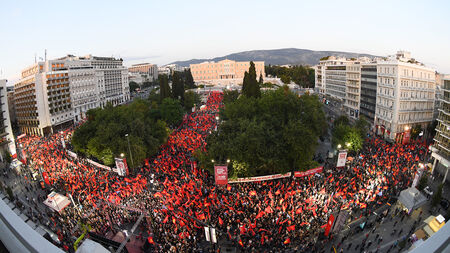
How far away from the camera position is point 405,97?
3562 cm

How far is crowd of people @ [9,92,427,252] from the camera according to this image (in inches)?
631

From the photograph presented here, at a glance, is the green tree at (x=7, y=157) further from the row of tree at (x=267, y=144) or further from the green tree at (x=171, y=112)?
the row of tree at (x=267, y=144)

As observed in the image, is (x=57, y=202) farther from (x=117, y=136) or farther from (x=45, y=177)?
(x=117, y=136)

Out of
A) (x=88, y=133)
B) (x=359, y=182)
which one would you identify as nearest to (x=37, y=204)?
(x=88, y=133)

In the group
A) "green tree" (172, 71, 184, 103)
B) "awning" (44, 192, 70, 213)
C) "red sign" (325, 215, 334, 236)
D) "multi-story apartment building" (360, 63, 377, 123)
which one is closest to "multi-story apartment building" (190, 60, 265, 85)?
"green tree" (172, 71, 184, 103)

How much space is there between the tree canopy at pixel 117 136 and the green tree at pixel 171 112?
29.1 feet

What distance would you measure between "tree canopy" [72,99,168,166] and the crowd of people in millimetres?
2002

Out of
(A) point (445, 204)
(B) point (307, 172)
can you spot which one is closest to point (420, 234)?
(A) point (445, 204)

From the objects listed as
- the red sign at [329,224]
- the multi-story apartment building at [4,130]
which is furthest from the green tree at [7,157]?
the red sign at [329,224]

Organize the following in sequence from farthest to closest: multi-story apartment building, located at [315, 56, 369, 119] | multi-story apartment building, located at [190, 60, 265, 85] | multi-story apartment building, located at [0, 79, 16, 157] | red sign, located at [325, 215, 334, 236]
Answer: multi-story apartment building, located at [190, 60, 265, 85] < multi-story apartment building, located at [315, 56, 369, 119] < multi-story apartment building, located at [0, 79, 16, 157] < red sign, located at [325, 215, 334, 236]

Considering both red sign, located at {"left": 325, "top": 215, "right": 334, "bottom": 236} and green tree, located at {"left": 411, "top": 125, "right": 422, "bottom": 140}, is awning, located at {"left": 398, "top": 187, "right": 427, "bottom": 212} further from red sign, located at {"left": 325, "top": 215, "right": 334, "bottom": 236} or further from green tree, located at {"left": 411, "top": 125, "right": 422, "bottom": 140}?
green tree, located at {"left": 411, "top": 125, "right": 422, "bottom": 140}

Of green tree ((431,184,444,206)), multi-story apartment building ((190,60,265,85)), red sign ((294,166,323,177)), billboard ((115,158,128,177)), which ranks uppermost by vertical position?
multi-story apartment building ((190,60,265,85))

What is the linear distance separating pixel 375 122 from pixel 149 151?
121 feet

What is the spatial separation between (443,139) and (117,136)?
113 feet
